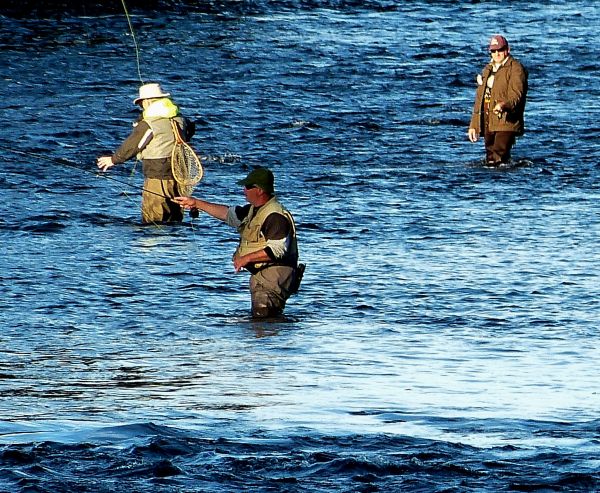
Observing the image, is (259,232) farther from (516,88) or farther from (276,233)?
(516,88)

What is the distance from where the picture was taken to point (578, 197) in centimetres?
1775

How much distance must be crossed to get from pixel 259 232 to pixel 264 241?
0.25 ft

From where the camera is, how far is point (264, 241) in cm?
1209

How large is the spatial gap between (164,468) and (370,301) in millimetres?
5195

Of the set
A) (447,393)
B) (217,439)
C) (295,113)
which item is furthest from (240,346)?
(295,113)

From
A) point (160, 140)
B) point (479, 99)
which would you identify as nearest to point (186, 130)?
point (160, 140)

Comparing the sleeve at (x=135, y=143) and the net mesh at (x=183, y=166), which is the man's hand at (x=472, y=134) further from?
the net mesh at (x=183, y=166)

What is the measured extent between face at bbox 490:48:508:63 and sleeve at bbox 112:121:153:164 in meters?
4.73

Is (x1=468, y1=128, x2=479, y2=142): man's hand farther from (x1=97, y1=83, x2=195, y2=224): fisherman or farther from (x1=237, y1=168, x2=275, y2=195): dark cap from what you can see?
(x1=237, y1=168, x2=275, y2=195): dark cap

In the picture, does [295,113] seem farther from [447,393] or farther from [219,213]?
[447,393]

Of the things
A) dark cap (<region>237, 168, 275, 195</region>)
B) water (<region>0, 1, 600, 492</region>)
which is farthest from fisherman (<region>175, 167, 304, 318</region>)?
water (<region>0, 1, 600, 492</region>)

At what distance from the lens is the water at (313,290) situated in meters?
8.45

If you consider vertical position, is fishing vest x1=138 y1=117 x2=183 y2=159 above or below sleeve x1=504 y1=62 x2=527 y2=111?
below

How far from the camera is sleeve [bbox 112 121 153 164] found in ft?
51.5
